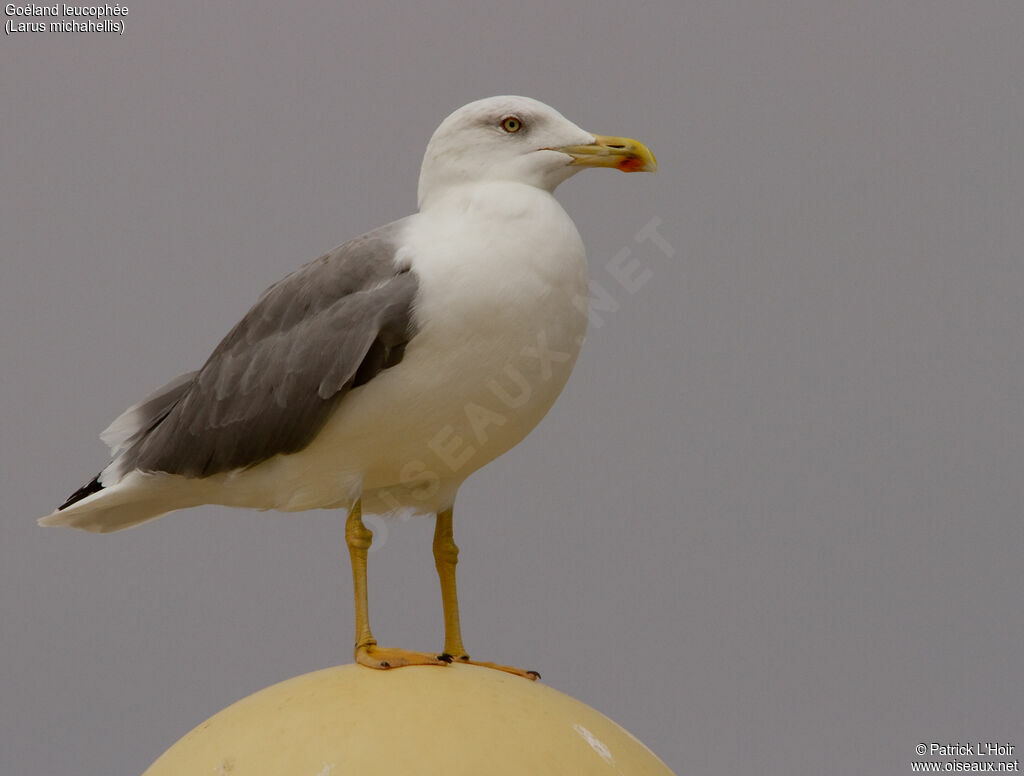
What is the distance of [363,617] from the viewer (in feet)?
18.7

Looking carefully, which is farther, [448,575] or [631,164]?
[448,575]

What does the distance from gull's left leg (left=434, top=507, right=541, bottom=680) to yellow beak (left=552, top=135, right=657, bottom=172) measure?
1.47 meters

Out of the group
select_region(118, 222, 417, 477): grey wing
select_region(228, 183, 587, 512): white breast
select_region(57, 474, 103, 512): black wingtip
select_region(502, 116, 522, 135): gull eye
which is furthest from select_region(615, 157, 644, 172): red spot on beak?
select_region(57, 474, 103, 512): black wingtip

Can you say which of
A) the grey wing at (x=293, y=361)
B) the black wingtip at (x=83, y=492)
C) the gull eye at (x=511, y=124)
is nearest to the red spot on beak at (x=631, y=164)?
the gull eye at (x=511, y=124)

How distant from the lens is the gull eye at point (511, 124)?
18.8ft

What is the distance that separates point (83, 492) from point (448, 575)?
1.48m

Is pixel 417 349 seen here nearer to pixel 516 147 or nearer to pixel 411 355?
pixel 411 355

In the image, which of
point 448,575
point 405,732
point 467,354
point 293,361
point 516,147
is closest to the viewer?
point 405,732

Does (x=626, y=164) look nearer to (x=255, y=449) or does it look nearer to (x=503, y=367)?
(x=503, y=367)

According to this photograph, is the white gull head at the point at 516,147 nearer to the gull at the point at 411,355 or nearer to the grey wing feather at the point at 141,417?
the gull at the point at 411,355

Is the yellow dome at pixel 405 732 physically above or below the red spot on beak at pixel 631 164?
below

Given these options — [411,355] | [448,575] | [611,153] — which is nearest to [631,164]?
[611,153]

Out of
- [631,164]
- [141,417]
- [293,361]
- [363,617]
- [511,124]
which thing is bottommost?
[363,617]

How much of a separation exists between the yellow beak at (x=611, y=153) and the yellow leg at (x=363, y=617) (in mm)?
1530
